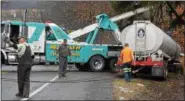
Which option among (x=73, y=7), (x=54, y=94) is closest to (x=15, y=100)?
(x=54, y=94)

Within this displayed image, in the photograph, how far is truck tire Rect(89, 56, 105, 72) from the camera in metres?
27.2

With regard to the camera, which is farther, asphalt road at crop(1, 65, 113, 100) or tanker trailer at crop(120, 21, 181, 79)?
tanker trailer at crop(120, 21, 181, 79)

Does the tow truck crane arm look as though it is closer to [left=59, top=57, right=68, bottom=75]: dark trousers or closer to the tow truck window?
the tow truck window

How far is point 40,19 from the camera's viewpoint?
44.5 m

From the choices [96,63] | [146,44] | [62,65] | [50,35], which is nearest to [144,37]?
[146,44]

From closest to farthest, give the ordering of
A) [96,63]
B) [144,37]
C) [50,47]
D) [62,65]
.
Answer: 1. [62,65]
2. [144,37]
3. [50,47]
4. [96,63]

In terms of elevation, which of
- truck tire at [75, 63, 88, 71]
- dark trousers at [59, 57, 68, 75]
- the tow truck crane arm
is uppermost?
the tow truck crane arm

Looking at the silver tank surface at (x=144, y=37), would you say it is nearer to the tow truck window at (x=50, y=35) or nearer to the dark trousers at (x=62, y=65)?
the dark trousers at (x=62, y=65)

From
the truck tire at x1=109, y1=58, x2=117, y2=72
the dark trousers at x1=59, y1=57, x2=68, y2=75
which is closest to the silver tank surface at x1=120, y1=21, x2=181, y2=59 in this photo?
the truck tire at x1=109, y1=58, x2=117, y2=72

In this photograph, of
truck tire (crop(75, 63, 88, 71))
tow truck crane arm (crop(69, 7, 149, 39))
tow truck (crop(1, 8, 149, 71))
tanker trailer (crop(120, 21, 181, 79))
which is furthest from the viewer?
tow truck crane arm (crop(69, 7, 149, 39))

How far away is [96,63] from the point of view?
1073 inches

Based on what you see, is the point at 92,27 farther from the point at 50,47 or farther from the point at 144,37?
the point at 144,37

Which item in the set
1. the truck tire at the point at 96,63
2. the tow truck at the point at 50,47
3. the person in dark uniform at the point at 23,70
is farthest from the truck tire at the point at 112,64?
the person in dark uniform at the point at 23,70

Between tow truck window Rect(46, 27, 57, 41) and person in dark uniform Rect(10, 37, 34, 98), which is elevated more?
tow truck window Rect(46, 27, 57, 41)
